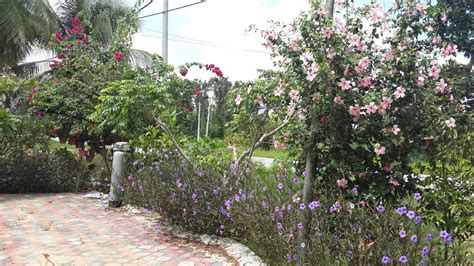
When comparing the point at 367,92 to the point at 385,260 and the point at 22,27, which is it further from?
the point at 22,27

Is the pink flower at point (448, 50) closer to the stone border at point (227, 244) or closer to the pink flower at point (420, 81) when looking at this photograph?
the pink flower at point (420, 81)

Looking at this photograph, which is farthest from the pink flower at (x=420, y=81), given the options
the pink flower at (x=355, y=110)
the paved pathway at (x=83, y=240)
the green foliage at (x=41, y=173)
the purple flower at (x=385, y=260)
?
the green foliage at (x=41, y=173)

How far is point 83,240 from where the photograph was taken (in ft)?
16.6

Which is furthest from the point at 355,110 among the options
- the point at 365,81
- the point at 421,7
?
the point at 421,7

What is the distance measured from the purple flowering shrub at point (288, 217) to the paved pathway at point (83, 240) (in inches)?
15.9

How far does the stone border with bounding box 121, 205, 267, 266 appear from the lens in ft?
→ 13.8

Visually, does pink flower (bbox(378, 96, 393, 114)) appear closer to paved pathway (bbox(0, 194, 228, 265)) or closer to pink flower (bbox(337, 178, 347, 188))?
pink flower (bbox(337, 178, 347, 188))

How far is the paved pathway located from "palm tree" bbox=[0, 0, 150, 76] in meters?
8.96

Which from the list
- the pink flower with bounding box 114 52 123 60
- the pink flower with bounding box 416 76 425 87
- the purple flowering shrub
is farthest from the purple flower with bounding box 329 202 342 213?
the pink flower with bounding box 114 52 123 60

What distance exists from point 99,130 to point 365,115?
222 inches

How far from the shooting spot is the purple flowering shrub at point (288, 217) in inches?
123

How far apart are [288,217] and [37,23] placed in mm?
16000

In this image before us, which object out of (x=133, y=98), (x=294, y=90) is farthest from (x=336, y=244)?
(x=133, y=98)

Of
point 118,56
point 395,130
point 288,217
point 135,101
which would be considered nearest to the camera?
point 395,130
